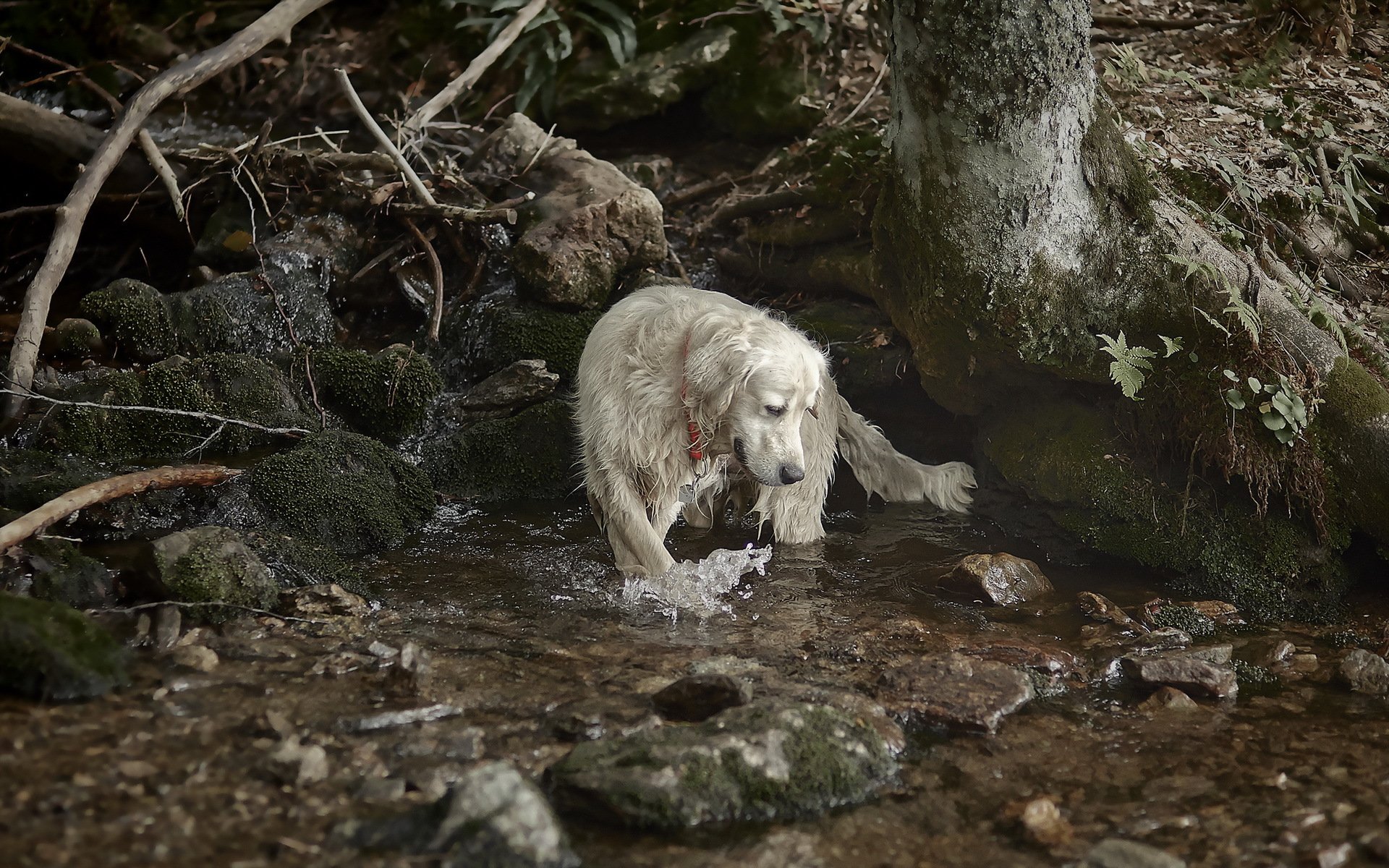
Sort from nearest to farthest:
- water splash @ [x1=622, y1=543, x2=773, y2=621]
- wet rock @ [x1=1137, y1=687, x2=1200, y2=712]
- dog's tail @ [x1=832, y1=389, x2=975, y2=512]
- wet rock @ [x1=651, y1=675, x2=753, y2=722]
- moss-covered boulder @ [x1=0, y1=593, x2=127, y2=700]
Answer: moss-covered boulder @ [x1=0, y1=593, x2=127, y2=700]
wet rock @ [x1=651, y1=675, x2=753, y2=722]
wet rock @ [x1=1137, y1=687, x2=1200, y2=712]
water splash @ [x1=622, y1=543, x2=773, y2=621]
dog's tail @ [x1=832, y1=389, x2=975, y2=512]

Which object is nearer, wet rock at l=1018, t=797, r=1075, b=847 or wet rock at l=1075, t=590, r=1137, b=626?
wet rock at l=1018, t=797, r=1075, b=847

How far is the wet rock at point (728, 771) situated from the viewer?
2982 mm

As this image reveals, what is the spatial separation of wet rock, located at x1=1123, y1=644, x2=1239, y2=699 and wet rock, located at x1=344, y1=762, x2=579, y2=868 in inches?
101

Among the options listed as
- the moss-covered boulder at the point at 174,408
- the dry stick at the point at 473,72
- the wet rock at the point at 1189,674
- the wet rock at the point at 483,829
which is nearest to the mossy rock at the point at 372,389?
the moss-covered boulder at the point at 174,408

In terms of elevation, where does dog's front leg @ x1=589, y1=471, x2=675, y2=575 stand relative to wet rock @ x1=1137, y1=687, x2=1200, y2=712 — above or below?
above

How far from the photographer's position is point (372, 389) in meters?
6.79

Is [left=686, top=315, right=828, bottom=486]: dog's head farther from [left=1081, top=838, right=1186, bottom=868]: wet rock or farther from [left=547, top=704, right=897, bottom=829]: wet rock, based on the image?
[left=1081, top=838, right=1186, bottom=868]: wet rock

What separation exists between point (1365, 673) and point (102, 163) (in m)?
7.72

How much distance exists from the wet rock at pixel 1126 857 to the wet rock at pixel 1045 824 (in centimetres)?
15

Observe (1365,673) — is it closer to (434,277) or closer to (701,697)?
(701,697)

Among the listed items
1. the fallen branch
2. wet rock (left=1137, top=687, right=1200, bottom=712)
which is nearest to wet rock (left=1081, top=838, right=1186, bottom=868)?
wet rock (left=1137, top=687, right=1200, bottom=712)

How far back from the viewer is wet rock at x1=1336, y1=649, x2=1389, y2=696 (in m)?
4.12

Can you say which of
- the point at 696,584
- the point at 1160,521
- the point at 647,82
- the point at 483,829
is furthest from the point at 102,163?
the point at 1160,521

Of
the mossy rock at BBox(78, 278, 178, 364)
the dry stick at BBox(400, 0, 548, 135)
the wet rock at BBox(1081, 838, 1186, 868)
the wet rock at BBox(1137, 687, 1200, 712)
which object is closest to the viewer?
the wet rock at BBox(1081, 838, 1186, 868)
